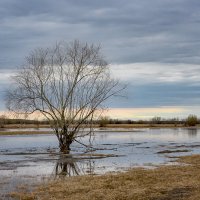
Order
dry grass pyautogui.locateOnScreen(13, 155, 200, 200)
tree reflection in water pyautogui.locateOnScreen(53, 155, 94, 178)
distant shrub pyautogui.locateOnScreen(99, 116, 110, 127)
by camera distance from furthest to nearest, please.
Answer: distant shrub pyautogui.locateOnScreen(99, 116, 110, 127), tree reflection in water pyautogui.locateOnScreen(53, 155, 94, 178), dry grass pyautogui.locateOnScreen(13, 155, 200, 200)

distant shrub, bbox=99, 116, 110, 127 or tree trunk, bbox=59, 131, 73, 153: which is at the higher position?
distant shrub, bbox=99, 116, 110, 127

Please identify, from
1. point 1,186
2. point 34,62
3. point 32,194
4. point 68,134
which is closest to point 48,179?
point 1,186

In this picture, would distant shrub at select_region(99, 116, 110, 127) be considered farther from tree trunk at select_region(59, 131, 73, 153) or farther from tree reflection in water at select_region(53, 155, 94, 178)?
tree reflection in water at select_region(53, 155, 94, 178)

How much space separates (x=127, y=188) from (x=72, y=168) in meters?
7.98

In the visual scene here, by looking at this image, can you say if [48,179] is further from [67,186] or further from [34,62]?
[34,62]

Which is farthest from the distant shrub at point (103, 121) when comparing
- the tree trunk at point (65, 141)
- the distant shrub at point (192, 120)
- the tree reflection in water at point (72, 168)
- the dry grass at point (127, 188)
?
the dry grass at point (127, 188)

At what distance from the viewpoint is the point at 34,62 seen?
3625 cm

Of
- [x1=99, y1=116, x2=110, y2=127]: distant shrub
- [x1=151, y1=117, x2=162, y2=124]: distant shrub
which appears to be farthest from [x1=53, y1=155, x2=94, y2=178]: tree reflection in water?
[x1=151, y1=117, x2=162, y2=124]: distant shrub

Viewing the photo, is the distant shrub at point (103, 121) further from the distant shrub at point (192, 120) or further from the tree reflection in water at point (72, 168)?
the tree reflection in water at point (72, 168)

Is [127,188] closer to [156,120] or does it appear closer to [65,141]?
[65,141]

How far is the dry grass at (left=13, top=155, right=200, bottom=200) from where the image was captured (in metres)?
13.1

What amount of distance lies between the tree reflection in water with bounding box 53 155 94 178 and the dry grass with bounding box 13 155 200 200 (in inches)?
102

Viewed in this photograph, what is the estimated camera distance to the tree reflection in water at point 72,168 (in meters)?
19.9

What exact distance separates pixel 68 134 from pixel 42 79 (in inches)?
199
